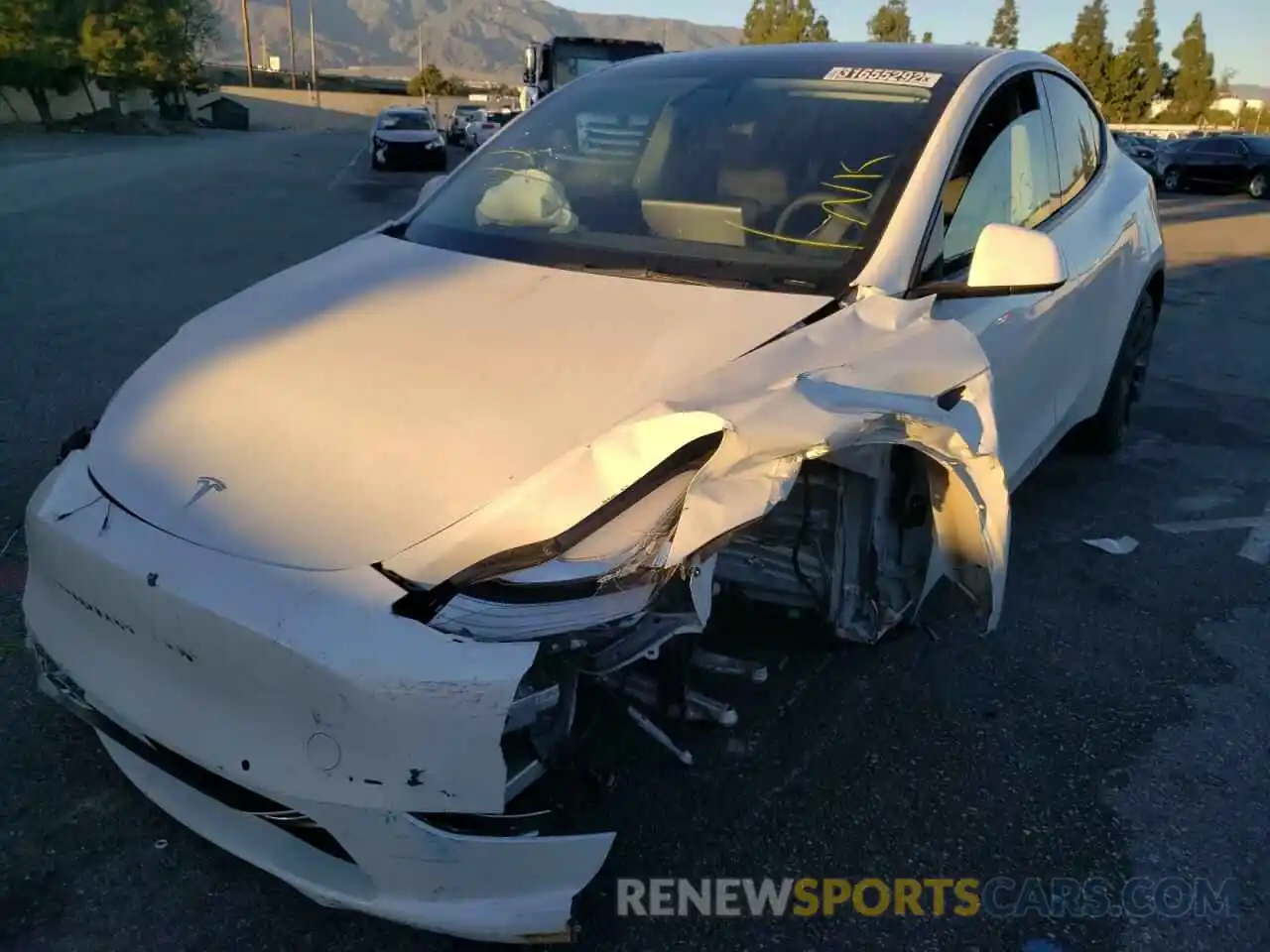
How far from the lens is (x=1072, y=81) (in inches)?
174

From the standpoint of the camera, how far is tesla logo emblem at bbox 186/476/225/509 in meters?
2.13

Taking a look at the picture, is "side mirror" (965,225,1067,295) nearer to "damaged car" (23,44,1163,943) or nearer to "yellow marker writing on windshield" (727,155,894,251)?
"damaged car" (23,44,1163,943)

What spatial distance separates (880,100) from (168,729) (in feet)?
8.51

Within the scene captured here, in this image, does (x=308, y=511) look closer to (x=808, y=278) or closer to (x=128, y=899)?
(x=128, y=899)

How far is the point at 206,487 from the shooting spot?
2156 mm

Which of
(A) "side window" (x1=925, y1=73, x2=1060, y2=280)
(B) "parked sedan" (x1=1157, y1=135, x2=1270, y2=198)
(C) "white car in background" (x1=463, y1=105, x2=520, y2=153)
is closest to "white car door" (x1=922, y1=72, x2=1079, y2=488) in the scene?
(A) "side window" (x1=925, y1=73, x2=1060, y2=280)

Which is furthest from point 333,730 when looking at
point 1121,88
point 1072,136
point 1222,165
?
point 1121,88

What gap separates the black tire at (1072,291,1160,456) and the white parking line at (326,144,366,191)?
16057mm

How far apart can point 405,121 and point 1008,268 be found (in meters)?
24.3

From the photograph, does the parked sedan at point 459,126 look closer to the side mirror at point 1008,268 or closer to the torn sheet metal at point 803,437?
the side mirror at point 1008,268

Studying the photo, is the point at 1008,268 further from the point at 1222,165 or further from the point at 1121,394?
the point at 1222,165

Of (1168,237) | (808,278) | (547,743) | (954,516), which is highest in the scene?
(808,278)

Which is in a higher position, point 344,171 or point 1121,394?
point 1121,394

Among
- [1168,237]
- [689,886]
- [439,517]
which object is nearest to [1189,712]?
[689,886]
